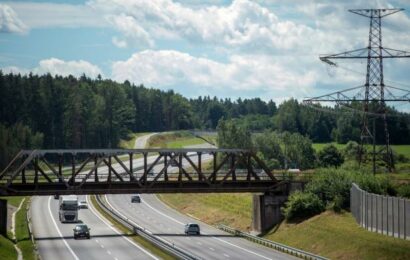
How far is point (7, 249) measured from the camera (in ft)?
257

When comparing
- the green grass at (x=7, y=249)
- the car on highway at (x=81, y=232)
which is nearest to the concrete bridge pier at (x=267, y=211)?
the car on highway at (x=81, y=232)

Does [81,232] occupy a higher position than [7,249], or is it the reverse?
[7,249]

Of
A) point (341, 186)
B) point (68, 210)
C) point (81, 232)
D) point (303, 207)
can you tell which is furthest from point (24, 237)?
point (341, 186)

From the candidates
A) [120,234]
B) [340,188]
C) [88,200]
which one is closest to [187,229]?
[120,234]

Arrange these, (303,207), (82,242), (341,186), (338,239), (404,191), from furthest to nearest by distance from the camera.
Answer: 1. (303,207)
2. (341,186)
3. (82,242)
4. (404,191)
5. (338,239)

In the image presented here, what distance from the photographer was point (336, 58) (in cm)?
10775

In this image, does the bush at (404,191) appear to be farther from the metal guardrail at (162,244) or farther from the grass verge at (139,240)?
the grass verge at (139,240)

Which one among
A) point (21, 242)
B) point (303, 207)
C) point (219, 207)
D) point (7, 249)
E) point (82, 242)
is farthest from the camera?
point (219, 207)

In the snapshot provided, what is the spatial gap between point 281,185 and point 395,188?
43.3 ft

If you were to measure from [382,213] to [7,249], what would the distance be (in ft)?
107

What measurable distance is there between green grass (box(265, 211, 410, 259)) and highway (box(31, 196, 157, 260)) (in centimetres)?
1497

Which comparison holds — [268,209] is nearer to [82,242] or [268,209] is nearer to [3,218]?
[82,242]

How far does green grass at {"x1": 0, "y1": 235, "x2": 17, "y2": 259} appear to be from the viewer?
243ft

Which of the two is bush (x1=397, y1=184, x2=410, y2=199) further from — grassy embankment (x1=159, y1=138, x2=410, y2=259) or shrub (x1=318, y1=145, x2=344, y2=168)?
shrub (x1=318, y1=145, x2=344, y2=168)
